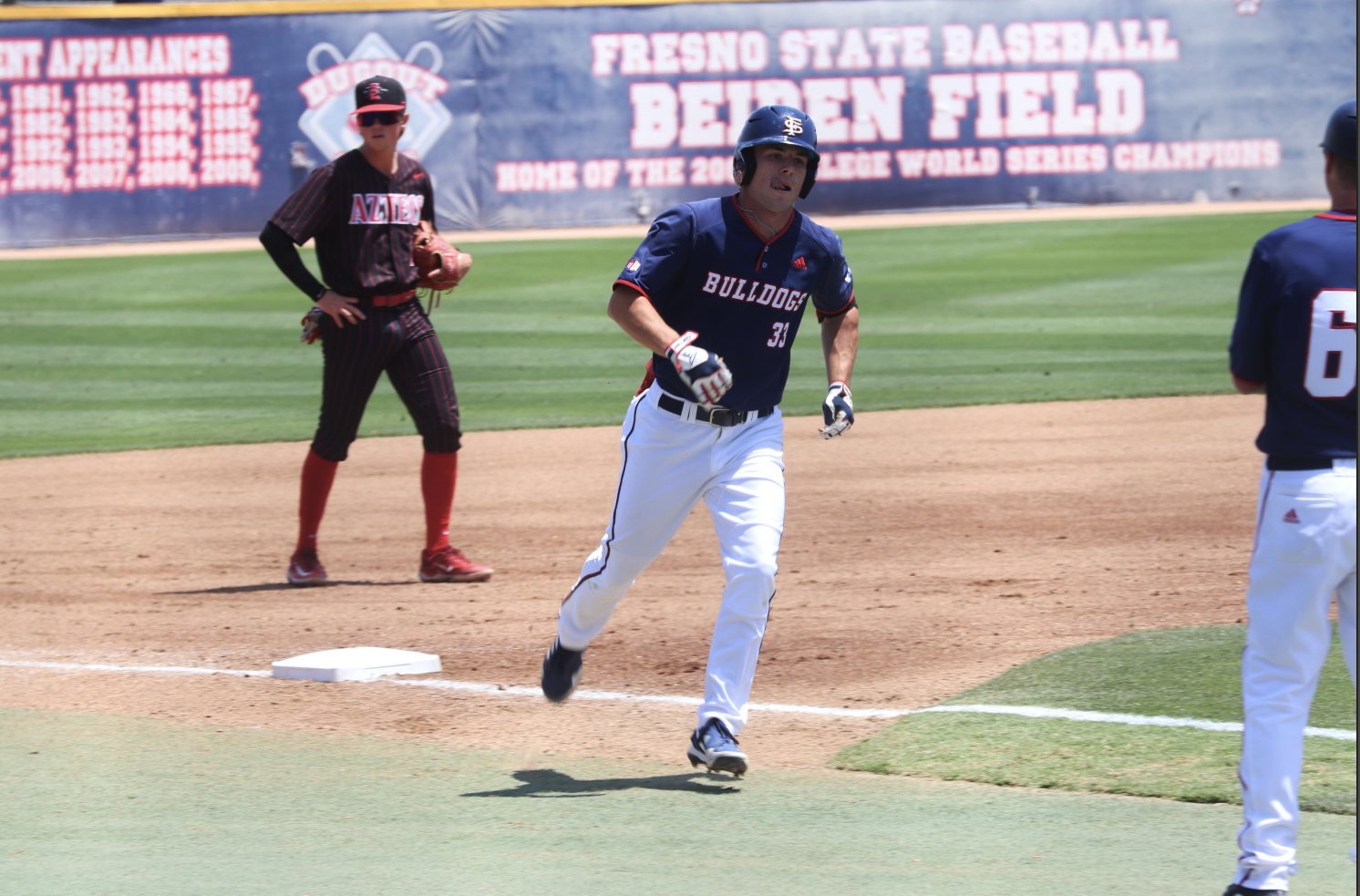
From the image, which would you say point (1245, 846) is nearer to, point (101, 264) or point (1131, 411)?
point (1131, 411)

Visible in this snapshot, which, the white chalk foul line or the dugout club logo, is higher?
the dugout club logo

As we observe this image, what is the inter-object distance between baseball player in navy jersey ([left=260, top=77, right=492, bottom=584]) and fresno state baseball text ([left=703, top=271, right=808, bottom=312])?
2.57 meters

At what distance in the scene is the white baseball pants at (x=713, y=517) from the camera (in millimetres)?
4438

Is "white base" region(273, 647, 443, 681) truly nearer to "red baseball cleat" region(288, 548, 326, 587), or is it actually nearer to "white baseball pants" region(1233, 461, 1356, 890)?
"red baseball cleat" region(288, 548, 326, 587)

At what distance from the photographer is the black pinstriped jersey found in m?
6.91

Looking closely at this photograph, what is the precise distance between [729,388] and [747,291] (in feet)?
1.19

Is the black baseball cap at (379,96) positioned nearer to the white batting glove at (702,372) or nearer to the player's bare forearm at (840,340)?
the player's bare forearm at (840,340)

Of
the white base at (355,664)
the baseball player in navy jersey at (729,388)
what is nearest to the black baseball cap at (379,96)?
the white base at (355,664)

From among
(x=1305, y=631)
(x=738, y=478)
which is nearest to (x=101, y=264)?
(x=738, y=478)

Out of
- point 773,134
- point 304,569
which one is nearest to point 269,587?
point 304,569

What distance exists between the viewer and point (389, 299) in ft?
23.2

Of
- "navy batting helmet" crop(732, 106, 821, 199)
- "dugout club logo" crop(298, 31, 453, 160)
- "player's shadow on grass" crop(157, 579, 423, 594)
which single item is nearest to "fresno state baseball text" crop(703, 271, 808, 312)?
"navy batting helmet" crop(732, 106, 821, 199)

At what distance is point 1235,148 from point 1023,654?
2454cm

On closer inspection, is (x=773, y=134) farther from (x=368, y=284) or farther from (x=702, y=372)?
(x=368, y=284)
